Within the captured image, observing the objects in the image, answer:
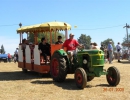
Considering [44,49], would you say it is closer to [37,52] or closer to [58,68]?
[37,52]

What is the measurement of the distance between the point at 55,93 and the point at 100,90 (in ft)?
4.61

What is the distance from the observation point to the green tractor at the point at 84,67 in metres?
8.20

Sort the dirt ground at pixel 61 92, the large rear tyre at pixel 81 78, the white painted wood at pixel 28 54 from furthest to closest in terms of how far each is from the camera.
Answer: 1. the white painted wood at pixel 28 54
2. the large rear tyre at pixel 81 78
3. the dirt ground at pixel 61 92

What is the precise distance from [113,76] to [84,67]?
1035mm

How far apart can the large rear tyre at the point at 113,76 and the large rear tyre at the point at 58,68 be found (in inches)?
62.3

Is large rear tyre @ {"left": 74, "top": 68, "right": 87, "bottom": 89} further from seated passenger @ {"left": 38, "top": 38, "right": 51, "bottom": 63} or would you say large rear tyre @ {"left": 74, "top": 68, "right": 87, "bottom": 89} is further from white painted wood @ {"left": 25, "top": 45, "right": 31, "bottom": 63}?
white painted wood @ {"left": 25, "top": 45, "right": 31, "bottom": 63}

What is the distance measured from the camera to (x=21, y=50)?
13281 mm

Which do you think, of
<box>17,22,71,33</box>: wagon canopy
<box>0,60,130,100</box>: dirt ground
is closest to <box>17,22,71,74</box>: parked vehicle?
<box>17,22,71,33</box>: wagon canopy

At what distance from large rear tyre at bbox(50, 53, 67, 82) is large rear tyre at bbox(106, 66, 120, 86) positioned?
5.19ft

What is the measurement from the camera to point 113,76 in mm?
8648

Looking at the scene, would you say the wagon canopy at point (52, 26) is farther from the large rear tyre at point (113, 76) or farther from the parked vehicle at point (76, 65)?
the large rear tyre at point (113, 76)

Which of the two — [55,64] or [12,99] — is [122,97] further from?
[55,64]

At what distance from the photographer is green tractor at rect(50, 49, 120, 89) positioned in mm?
8203

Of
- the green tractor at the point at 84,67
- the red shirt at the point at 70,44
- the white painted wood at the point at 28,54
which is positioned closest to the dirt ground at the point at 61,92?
the green tractor at the point at 84,67
